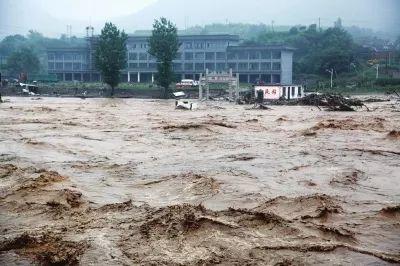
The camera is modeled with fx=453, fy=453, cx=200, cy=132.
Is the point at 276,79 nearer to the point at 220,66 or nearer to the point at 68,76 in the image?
the point at 220,66

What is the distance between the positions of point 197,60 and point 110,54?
20.4 metres

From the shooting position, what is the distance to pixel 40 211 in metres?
7.12

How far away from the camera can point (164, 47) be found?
5184cm

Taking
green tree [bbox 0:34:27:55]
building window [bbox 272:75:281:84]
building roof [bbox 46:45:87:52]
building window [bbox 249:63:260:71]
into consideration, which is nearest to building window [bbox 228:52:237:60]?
building window [bbox 249:63:260:71]

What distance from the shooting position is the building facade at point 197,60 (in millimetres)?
66125

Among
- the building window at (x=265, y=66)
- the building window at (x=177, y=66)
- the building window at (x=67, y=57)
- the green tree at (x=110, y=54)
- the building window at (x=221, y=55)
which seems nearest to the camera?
the green tree at (x=110, y=54)

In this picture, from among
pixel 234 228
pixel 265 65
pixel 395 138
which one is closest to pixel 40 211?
pixel 234 228

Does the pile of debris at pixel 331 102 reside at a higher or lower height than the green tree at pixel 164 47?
lower

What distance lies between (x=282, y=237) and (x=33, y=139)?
11.8m

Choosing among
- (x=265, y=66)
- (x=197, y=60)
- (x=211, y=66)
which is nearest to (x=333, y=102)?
(x=265, y=66)

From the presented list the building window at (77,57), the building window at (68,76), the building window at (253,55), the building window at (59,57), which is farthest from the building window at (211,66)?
the building window at (59,57)

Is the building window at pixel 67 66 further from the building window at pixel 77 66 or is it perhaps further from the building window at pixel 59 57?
the building window at pixel 59 57

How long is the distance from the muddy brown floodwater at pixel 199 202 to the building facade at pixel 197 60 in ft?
172

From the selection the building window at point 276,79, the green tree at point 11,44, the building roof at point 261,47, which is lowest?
the building window at point 276,79
